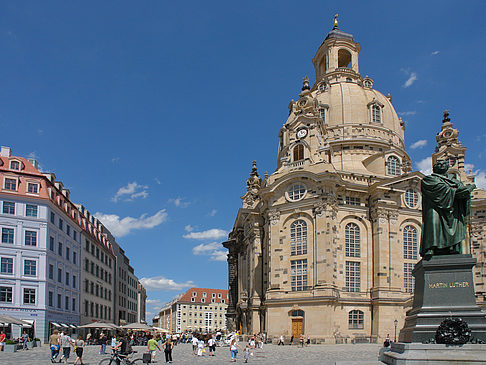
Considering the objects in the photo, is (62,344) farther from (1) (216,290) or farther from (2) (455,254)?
(1) (216,290)

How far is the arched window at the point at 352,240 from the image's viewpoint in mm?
55822

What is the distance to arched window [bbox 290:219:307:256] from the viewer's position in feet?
180

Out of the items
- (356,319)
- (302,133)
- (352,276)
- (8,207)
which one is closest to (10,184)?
(8,207)

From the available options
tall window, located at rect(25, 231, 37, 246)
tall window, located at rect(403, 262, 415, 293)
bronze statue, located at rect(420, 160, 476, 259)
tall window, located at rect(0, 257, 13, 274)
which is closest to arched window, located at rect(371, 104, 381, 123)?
tall window, located at rect(403, 262, 415, 293)

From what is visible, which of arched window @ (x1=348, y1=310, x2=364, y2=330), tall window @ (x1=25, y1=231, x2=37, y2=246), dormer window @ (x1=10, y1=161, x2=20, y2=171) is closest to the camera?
tall window @ (x1=25, y1=231, x2=37, y2=246)

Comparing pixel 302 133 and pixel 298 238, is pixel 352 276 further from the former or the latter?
pixel 302 133

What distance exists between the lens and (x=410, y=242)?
2247 inches

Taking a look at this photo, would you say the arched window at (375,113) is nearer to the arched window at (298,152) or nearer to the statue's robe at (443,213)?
the arched window at (298,152)

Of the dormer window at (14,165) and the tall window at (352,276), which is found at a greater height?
the dormer window at (14,165)

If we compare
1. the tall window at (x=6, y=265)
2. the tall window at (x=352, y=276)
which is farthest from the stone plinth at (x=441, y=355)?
the tall window at (x=6, y=265)

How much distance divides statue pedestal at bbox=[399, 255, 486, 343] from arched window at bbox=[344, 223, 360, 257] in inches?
1569

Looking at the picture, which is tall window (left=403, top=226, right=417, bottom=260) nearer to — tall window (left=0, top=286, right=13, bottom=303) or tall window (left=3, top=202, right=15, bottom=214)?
tall window (left=0, top=286, right=13, bottom=303)

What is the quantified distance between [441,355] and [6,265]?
4447 cm

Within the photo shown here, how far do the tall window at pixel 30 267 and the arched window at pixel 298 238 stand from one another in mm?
26685
